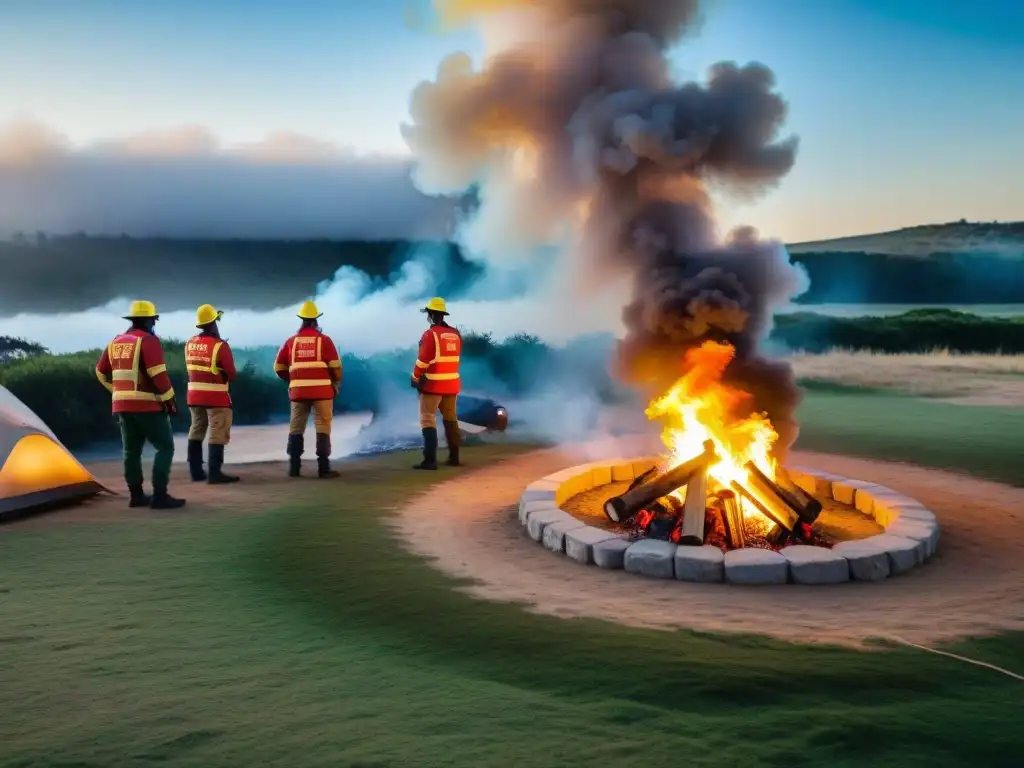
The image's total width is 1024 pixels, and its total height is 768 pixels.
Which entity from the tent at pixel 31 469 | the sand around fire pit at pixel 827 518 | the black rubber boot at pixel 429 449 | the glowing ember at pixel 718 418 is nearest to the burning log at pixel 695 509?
the glowing ember at pixel 718 418

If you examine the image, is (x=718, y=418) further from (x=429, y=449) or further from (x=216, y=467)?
(x=216, y=467)

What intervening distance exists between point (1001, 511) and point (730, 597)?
15.5 ft

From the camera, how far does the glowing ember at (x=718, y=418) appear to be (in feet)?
29.9

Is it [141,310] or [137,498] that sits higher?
[141,310]

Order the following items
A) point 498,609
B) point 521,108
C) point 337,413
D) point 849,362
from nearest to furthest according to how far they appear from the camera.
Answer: point 498,609 → point 521,108 → point 337,413 → point 849,362

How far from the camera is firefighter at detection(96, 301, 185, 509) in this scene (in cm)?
961

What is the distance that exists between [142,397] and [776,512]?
23.2 feet

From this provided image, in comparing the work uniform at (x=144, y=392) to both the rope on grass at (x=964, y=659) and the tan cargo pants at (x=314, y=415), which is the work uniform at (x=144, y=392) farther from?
the rope on grass at (x=964, y=659)

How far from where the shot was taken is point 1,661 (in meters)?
5.16

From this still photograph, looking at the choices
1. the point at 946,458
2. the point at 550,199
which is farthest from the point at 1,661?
the point at 946,458

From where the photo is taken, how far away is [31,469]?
973 cm

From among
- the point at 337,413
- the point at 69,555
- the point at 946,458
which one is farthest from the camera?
the point at 337,413

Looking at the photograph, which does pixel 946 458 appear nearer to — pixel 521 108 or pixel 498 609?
pixel 521 108

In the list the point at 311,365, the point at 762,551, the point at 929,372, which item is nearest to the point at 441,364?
the point at 311,365
